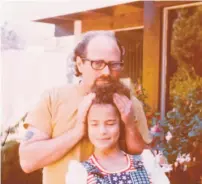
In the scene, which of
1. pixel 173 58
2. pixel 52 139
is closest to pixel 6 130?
pixel 52 139

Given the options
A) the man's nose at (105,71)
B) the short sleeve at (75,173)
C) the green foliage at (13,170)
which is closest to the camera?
the short sleeve at (75,173)

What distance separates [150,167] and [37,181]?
0.78 meters

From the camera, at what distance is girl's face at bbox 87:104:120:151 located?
9.54 feet

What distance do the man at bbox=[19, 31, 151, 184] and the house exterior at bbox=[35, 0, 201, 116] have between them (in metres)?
0.07

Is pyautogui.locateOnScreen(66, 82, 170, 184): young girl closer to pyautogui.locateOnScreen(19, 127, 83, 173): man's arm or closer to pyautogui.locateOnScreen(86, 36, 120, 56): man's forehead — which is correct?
pyautogui.locateOnScreen(19, 127, 83, 173): man's arm

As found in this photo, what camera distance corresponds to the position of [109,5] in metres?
3.09

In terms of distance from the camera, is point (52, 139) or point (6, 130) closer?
point (52, 139)

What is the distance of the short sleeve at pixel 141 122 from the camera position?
3.01 metres

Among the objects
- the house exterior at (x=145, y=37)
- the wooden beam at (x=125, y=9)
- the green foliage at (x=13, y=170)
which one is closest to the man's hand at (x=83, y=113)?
the house exterior at (x=145, y=37)

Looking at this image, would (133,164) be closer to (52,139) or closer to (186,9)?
(52,139)

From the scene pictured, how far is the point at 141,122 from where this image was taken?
3012 mm

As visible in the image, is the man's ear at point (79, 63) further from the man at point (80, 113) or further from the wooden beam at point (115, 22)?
the wooden beam at point (115, 22)

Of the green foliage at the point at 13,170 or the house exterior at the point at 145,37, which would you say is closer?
the house exterior at the point at 145,37

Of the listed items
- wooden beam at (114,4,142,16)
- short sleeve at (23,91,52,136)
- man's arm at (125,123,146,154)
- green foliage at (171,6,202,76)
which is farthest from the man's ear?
green foliage at (171,6,202,76)
